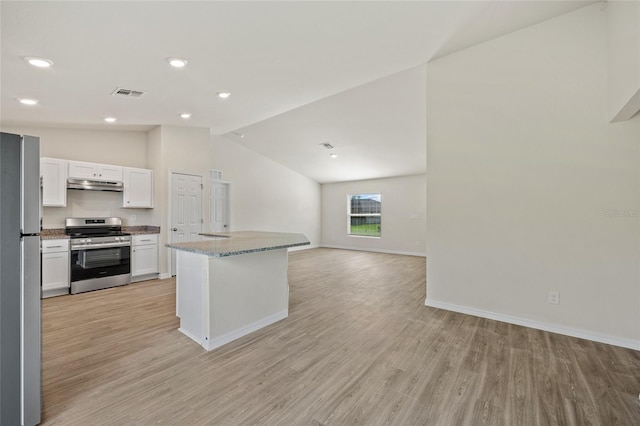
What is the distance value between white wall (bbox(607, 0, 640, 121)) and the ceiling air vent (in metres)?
4.74

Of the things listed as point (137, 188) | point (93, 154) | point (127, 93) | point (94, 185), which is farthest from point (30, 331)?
point (93, 154)

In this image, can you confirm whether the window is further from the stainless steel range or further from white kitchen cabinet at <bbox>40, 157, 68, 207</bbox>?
white kitchen cabinet at <bbox>40, 157, 68, 207</bbox>

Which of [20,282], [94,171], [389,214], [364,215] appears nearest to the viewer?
[20,282]

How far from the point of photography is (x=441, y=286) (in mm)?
3605

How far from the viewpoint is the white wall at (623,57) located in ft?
6.76

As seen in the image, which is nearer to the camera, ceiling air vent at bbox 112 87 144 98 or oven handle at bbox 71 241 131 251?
ceiling air vent at bbox 112 87 144 98

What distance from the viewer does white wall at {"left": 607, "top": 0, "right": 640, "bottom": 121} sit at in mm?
2061

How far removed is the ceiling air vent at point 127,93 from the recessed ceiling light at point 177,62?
2.98 feet

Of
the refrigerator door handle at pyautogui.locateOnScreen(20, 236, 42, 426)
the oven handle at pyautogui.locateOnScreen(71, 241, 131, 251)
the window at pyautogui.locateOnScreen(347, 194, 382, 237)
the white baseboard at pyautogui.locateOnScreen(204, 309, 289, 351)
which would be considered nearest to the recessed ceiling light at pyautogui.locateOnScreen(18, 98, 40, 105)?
→ the oven handle at pyautogui.locateOnScreen(71, 241, 131, 251)

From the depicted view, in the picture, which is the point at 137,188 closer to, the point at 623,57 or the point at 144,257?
the point at 144,257

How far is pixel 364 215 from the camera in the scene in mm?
9391

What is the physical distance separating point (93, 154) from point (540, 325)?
22.7 feet

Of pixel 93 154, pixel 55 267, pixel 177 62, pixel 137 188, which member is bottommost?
pixel 55 267

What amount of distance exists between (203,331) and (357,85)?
3664mm
